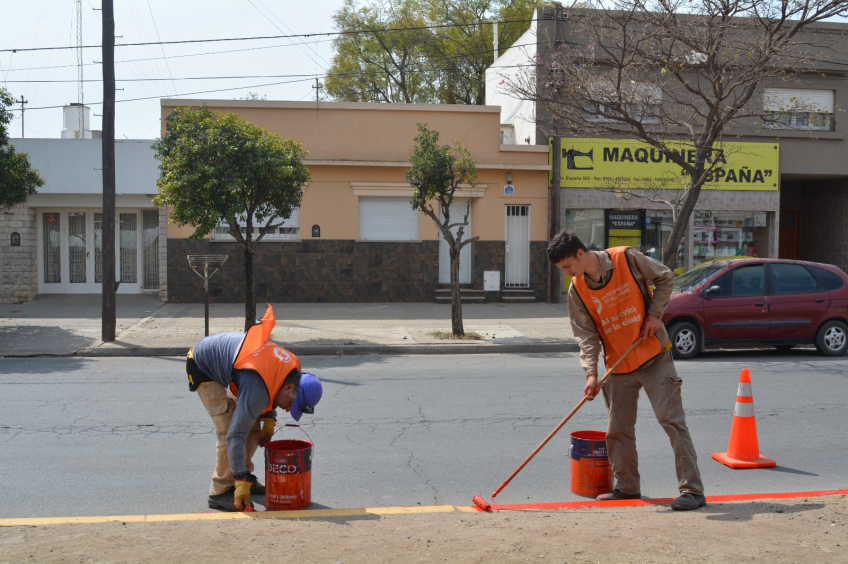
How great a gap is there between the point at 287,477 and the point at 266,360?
0.85 meters

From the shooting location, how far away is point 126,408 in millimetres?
8258

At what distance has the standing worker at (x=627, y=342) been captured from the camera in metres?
4.86

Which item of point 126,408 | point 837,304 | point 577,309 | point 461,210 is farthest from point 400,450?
point 461,210

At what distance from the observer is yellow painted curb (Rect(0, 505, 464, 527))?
15.6 ft

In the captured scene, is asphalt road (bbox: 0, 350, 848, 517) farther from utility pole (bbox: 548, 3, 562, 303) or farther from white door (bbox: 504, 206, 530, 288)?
white door (bbox: 504, 206, 530, 288)

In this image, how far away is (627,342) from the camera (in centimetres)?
504

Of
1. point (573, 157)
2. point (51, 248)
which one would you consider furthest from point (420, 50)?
point (51, 248)

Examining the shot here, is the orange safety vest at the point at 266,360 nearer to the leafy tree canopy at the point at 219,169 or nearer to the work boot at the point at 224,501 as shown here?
the work boot at the point at 224,501

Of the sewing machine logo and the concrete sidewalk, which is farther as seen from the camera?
the sewing machine logo

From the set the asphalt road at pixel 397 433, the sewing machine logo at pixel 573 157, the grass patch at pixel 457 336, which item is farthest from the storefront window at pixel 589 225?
the asphalt road at pixel 397 433

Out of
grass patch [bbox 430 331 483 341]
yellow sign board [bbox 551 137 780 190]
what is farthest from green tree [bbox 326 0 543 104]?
grass patch [bbox 430 331 483 341]

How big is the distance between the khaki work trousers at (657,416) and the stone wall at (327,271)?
1414 cm

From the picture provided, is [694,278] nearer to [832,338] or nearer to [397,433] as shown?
[832,338]

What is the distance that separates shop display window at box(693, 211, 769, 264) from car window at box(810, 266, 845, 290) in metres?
8.26
